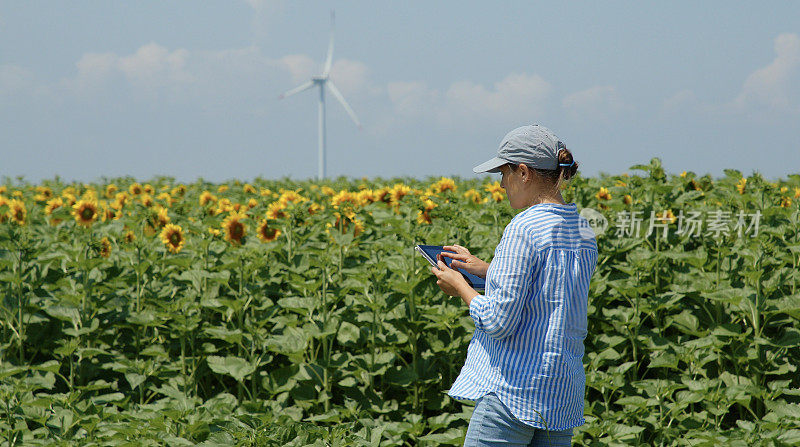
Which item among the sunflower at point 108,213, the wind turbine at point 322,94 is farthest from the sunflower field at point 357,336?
the wind turbine at point 322,94

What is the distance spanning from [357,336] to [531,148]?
270 centimetres

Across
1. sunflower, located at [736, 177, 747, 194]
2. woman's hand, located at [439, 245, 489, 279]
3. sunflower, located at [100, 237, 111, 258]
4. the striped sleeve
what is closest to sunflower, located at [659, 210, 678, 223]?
sunflower, located at [736, 177, 747, 194]

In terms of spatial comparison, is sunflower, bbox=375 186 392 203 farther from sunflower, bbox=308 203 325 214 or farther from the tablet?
the tablet

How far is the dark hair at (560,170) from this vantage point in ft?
8.63

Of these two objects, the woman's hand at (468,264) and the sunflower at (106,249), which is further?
the sunflower at (106,249)

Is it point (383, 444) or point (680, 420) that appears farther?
point (680, 420)

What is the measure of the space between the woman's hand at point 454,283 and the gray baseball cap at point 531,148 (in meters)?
0.41

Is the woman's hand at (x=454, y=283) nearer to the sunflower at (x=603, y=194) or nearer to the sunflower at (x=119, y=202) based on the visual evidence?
the sunflower at (x=603, y=194)

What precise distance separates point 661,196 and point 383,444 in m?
3.91

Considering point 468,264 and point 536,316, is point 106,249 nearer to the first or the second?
point 468,264

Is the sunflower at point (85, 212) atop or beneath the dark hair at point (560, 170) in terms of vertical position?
beneath

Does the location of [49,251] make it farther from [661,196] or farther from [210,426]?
[661,196]

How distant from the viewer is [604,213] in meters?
6.36

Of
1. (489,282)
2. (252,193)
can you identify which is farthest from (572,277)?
(252,193)
